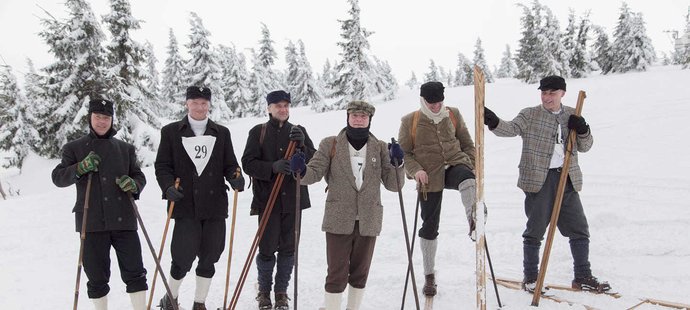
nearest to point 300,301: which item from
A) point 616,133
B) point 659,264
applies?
point 659,264

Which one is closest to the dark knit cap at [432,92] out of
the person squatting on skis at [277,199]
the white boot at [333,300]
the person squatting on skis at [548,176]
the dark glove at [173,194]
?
the person squatting on skis at [548,176]

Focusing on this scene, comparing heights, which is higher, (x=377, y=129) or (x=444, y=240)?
(x=377, y=129)

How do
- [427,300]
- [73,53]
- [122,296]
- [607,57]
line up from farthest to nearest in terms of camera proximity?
[607,57] → [73,53] → [122,296] → [427,300]

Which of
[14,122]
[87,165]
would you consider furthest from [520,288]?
[14,122]

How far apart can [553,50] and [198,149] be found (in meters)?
40.5

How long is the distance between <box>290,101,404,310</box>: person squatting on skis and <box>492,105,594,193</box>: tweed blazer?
5.64ft

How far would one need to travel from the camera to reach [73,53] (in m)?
22.1

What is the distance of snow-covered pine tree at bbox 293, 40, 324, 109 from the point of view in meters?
46.2

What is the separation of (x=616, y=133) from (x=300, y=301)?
549 inches

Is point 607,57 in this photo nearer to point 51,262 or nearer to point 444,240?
point 444,240

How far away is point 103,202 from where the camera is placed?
4188mm

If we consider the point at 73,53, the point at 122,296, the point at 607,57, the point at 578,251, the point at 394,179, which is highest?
the point at 607,57

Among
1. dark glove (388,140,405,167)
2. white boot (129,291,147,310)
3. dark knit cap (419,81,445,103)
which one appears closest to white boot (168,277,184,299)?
white boot (129,291,147,310)

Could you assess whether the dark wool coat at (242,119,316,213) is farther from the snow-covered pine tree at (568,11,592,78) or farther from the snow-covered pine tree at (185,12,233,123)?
the snow-covered pine tree at (568,11,592,78)
